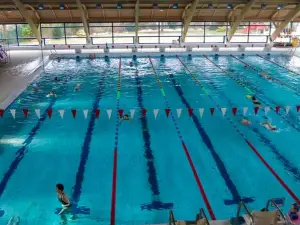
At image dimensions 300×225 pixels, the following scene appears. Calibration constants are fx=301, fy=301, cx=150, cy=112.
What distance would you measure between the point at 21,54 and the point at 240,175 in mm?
16428

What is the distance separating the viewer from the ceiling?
1745 cm

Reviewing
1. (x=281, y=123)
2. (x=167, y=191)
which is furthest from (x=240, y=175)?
(x=281, y=123)

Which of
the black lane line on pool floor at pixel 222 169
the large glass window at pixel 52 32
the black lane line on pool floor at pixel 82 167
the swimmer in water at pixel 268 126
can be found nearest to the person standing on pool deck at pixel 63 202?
the black lane line on pool floor at pixel 82 167

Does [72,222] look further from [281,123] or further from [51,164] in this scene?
[281,123]

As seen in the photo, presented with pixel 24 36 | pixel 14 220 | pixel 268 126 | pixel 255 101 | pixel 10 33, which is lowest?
pixel 14 220

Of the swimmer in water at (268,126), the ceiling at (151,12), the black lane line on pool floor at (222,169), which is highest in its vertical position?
the ceiling at (151,12)

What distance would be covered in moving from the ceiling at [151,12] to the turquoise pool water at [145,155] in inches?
306

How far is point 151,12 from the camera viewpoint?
63.1 ft

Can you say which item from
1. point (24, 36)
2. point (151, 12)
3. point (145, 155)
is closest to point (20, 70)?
point (151, 12)

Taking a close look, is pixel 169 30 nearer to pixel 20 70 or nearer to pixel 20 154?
pixel 20 70

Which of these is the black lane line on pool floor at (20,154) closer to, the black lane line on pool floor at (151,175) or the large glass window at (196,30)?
the black lane line on pool floor at (151,175)

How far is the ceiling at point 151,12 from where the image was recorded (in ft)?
57.3

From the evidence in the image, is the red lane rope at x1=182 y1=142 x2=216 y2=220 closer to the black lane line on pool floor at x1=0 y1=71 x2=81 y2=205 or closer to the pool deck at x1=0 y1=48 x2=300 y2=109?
the black lane line on pool floor at x1=0 y1=71 x2=81 y2=205

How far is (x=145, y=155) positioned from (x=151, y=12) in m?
14.6
